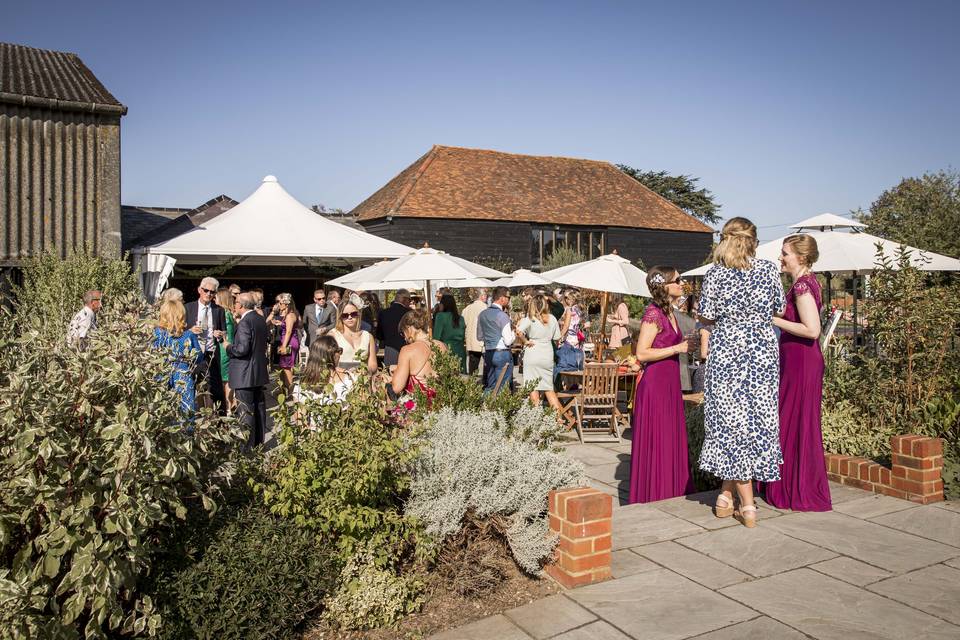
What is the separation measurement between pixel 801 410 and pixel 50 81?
37.4 ft

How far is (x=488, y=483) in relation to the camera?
12.3 feet

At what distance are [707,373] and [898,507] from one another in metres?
1.63

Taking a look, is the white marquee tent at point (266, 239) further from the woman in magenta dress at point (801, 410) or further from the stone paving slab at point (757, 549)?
the stone paving slab at point (757, 549)

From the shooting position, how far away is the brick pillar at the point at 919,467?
4.55 meters

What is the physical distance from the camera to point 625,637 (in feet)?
9.64

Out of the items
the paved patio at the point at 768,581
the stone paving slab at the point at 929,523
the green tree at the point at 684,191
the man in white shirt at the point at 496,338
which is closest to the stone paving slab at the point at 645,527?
the paved patio at the point at 768,581

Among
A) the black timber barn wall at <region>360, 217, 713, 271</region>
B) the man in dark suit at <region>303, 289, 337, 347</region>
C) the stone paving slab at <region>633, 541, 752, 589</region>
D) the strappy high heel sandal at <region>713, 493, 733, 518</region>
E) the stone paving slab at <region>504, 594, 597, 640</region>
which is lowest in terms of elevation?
the stone paving slab at <region>504, 594, 597, 640</region>

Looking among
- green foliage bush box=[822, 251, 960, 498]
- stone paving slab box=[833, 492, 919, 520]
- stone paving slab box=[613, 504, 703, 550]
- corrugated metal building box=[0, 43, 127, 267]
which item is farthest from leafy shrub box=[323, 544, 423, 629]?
corrugated metal building box=[0, 43, 127, 267]

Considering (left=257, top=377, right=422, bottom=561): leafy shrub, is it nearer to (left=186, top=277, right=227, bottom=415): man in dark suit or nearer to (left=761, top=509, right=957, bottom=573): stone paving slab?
(left=761, top=509, right=957, bottom=573): stone paving slab

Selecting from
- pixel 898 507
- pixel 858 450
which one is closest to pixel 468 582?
pixel 898 507

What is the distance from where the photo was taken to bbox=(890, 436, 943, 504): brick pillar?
14.9ft

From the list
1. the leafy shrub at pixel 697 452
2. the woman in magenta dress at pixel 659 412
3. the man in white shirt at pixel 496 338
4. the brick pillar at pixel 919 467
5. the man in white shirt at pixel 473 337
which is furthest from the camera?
the man in white shirt at pixel 473 337

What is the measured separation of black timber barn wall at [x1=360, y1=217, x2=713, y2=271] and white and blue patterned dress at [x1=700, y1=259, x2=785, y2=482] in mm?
22715

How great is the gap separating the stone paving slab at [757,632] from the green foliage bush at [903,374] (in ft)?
8.83
